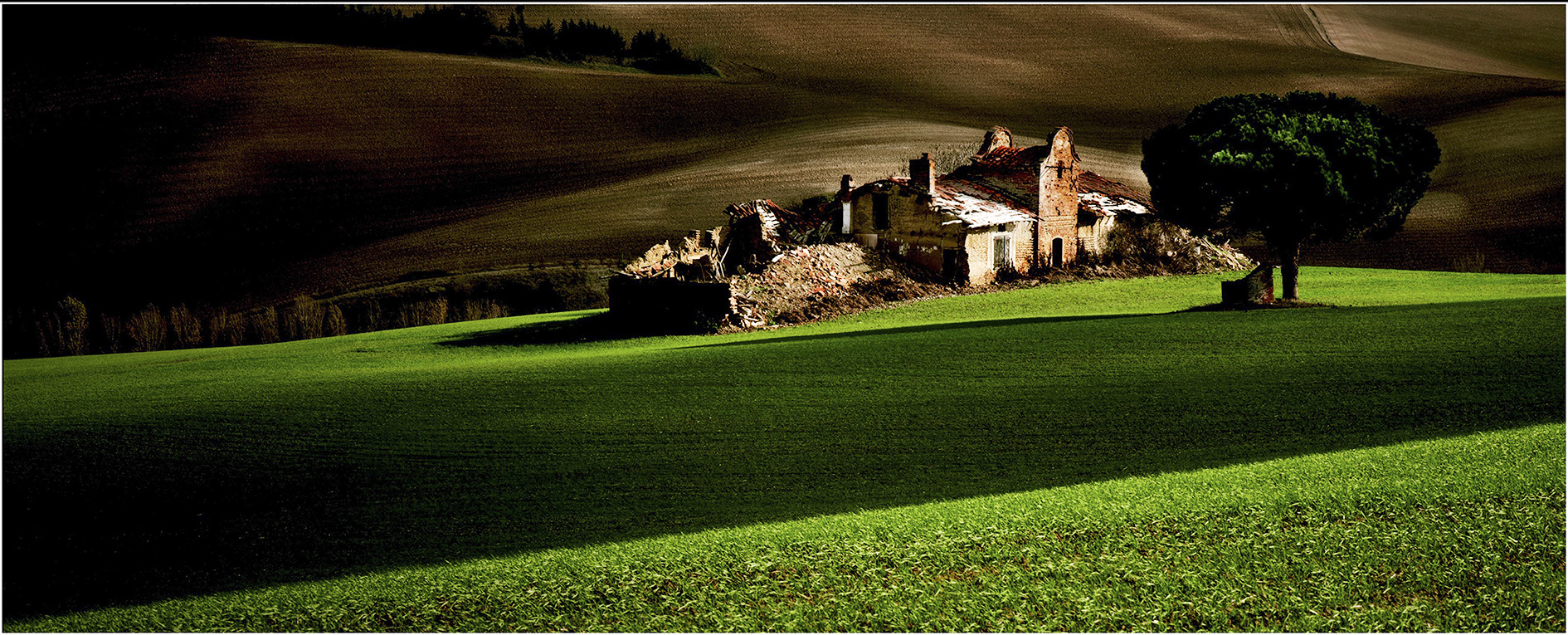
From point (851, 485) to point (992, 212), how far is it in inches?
1021

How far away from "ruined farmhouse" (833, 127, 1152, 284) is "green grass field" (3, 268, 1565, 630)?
12.3 meters

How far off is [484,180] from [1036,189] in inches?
1453

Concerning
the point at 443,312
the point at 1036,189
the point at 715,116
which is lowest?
the point at 443,312

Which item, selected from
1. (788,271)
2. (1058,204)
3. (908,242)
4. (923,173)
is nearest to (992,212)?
(923,173)

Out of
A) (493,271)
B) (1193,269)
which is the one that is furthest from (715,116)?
(1193,269)

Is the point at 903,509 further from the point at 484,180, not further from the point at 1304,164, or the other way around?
the point at 484,180

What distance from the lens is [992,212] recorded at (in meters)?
35.8

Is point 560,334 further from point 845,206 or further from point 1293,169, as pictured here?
point 1293,169

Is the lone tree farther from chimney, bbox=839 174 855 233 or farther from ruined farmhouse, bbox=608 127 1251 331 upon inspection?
chimney, bbox=839 174 855 233

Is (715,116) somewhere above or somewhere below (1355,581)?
above

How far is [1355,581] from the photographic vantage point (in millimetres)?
7059

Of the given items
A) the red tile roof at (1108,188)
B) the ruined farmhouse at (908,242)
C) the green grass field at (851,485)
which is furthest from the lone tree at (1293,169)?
the red tile roof at (1108,188)

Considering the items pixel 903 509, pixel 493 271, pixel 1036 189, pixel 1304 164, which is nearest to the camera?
pixel 903 509

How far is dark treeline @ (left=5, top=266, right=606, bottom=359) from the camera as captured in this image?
3559cm
